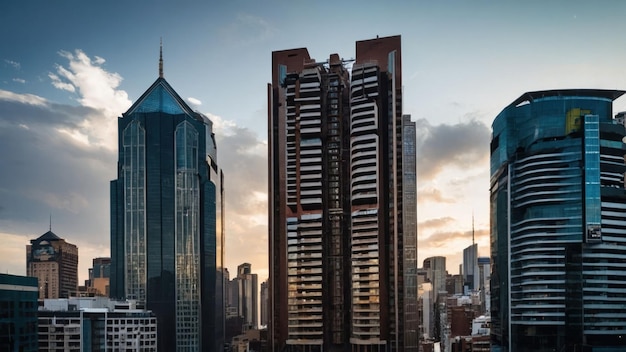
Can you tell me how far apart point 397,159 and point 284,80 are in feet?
14.2

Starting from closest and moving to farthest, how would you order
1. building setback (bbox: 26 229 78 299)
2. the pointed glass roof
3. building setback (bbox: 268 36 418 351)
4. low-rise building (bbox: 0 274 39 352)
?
low-rise building (bbox: 0 274 39 352) < building setback (bbox: 268 36 418 351) < the pointed glass roof < building setback (bbox: 26 229 78 299)

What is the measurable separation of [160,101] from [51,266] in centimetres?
1261

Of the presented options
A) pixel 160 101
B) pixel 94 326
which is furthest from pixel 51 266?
pixel 94 326

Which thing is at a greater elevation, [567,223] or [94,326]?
[567,223]

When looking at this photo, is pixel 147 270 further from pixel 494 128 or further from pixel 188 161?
pixel 494 128

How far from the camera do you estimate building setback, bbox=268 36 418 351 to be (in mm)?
18891

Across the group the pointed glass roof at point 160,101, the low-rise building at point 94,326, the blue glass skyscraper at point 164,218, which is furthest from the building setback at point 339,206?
the pointed glass roof at point 160,101

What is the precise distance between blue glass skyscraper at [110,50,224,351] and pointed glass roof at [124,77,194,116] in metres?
0.05

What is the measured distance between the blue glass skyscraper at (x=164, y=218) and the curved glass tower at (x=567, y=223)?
16.3 m

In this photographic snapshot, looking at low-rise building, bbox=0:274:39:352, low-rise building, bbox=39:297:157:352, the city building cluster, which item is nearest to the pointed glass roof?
low-rise building, bbox=39:297:157:352

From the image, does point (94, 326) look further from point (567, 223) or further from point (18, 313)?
point (567, 223)

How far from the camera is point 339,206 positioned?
64.5 feet

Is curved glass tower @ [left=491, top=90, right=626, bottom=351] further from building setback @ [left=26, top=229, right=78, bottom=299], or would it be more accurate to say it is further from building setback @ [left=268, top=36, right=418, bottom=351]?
building setback @ [left=26, top=229, right=78, bottom=299]

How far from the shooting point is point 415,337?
20047 millimetres
